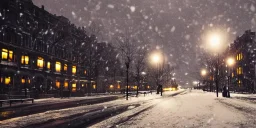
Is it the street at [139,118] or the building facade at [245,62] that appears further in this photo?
the building facade at [245,62]

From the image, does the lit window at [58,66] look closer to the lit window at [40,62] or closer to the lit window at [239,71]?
the lit window at [40,62]

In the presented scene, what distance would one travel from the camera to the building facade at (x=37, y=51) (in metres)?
38.7

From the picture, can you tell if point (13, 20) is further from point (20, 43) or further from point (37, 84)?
point (37, 84)

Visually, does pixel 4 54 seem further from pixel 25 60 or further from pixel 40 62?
pixel 40 62

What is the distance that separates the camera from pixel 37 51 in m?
46.5

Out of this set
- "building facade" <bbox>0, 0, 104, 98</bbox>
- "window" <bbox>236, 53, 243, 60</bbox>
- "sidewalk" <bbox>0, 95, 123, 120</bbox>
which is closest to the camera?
"sidewalk" <bbox>0, 95, 123, 120</bbox>

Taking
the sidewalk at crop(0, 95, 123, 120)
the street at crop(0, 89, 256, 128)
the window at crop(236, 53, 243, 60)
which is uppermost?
the window at crop(236, 53, 243, 60)

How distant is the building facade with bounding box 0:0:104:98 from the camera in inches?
1523

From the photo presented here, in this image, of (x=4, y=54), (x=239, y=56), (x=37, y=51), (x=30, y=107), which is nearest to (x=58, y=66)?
(x=37, y=51)

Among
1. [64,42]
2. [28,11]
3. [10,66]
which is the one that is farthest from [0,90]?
[64,42]

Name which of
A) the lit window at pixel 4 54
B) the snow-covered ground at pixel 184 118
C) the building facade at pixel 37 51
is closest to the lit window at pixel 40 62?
the building facade at pixel 37 51

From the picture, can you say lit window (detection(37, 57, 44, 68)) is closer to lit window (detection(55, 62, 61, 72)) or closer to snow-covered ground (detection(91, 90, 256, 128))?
lit window (detection(55, 62, 61, 72))

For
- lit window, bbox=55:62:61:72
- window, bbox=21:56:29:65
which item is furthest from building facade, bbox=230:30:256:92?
window, bbox=21:56:29:65

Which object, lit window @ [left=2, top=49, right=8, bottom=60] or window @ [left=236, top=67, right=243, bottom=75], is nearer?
lit window @ [left=2, top=49, right=8, bottom=60]
